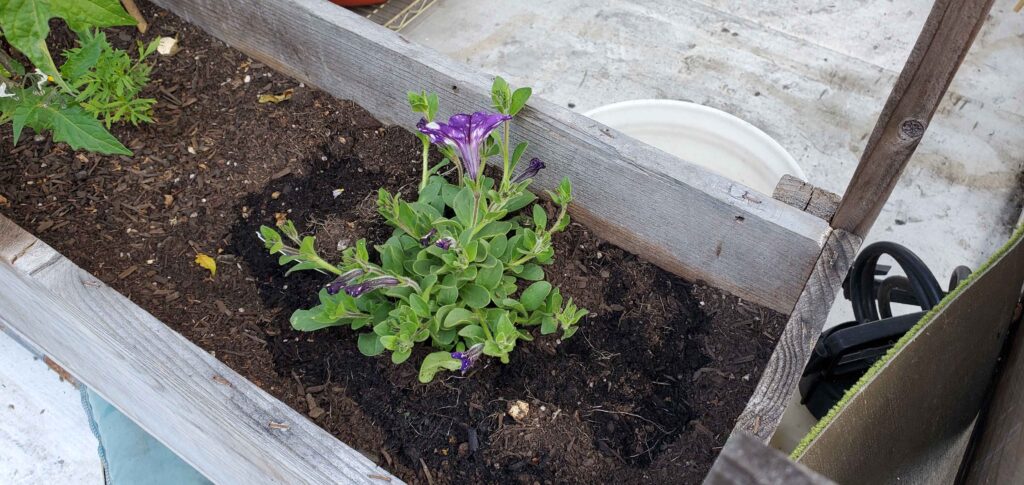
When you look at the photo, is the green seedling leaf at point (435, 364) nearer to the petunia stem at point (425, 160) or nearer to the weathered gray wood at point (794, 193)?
the petunia stem at point (425, 160)

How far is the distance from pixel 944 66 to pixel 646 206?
0.51m

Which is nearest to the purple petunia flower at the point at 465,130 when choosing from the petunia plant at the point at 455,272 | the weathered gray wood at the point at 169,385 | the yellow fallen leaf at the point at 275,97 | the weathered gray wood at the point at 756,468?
the petunia plant at the point at 455,272

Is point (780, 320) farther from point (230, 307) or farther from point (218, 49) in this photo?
point (218, 49)

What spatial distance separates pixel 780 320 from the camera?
1240 millimetres

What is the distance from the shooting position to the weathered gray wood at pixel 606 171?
3.83 feet

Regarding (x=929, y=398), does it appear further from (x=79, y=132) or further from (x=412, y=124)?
(x=79, y=132)

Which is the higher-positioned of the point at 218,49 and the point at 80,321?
the point at 218,49

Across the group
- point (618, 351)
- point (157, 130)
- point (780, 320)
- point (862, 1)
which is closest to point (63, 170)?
point (157, 130)

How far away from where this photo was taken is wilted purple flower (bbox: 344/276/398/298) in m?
1.07

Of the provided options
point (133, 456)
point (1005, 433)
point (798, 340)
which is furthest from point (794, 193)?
point (133, 456)

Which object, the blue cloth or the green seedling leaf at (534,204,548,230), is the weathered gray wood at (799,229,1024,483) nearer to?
the green seedling leaf at (534,204,548,230)

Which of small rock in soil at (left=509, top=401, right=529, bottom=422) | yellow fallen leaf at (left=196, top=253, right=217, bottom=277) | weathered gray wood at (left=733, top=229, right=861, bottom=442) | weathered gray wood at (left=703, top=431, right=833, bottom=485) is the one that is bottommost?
yellow fallen leaf at (left=196, top=253, right=217, bottom=277)

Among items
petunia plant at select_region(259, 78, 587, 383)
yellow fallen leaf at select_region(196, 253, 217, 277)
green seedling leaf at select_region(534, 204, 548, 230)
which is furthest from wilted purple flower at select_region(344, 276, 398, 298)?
yellow fallen leaf at select_region(196, 253, 217, 277)

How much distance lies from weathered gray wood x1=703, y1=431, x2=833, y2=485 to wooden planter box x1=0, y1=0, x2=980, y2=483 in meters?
0.62
